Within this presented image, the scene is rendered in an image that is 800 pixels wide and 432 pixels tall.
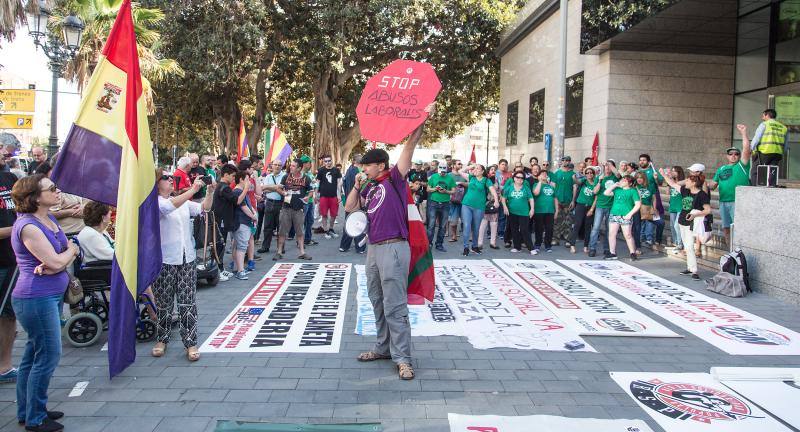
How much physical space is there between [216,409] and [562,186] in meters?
10.4

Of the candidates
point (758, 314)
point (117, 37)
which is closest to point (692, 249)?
point (758, 314)

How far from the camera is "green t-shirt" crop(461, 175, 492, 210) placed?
12445mm

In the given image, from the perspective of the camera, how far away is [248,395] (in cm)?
473

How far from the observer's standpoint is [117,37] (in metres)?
5.01

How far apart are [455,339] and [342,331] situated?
3.97ft

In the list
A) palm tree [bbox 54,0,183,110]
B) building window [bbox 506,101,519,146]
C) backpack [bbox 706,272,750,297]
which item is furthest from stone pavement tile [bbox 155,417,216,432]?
building window [bbox 506,101,519,146]

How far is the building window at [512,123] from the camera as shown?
2392 centimetres

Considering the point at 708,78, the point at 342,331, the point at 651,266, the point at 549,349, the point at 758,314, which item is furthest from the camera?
the point at 708,78

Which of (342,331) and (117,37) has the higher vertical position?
(117,37)

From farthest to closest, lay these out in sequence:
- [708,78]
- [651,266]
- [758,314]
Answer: [708,78]
[651,266]
[758,314]

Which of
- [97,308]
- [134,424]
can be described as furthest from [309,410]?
[97,308]

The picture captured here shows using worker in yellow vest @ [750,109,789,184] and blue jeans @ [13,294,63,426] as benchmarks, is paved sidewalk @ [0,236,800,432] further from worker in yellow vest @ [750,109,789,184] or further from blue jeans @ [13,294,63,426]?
worker in yellow vest @ [750,109,789,184]

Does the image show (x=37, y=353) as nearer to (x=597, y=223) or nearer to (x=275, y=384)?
(x=275, y=384)

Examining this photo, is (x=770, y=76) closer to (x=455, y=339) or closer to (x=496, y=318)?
(x=496, y=318)
